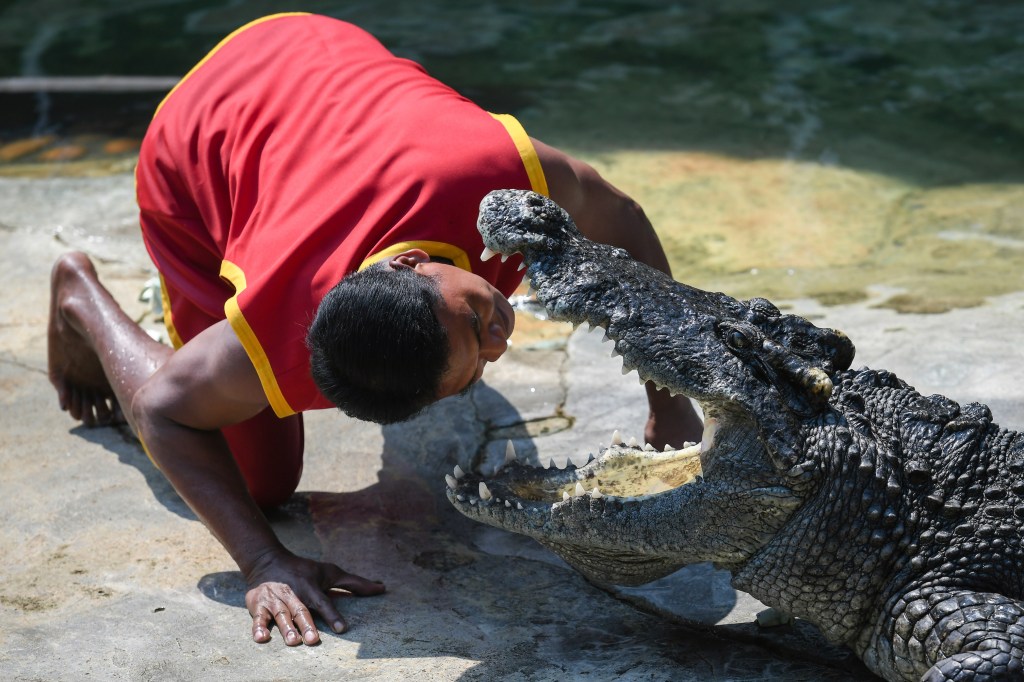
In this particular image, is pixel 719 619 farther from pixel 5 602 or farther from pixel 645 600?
pixel 5 602

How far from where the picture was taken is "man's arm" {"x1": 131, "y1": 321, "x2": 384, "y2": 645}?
2732 mm

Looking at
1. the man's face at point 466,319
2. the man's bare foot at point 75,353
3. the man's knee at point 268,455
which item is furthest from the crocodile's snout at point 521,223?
the man's bare foot at point 75,353

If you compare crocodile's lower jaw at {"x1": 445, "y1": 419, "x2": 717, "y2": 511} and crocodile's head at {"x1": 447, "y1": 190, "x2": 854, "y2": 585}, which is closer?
crocodile's head at {"x1": 447, "y1": 190, "x2": 854, "y2": 585}

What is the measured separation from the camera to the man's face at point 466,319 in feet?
8.32

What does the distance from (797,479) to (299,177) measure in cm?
139

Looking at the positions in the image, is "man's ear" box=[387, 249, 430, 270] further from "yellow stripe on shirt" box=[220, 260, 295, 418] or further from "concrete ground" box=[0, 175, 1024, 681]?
"concrete ground" box=[0, 175, 1024, 681]

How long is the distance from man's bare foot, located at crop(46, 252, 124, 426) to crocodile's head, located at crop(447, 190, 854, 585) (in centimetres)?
155

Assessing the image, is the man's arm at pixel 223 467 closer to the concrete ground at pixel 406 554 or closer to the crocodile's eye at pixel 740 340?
the concrete ground at pixel 406 554

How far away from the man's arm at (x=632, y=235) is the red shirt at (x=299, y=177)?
26 cm

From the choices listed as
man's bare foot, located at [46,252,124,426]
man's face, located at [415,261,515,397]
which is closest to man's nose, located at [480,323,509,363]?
man's face, located at [415,261,515,397]

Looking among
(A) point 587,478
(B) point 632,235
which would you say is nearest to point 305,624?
(A) point 587,478

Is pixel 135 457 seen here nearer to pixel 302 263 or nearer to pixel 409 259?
pixel 302 263

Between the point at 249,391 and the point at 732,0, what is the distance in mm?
6889

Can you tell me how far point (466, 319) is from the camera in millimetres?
2547
